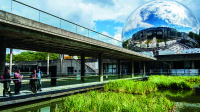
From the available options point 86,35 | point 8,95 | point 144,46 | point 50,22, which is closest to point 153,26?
point 144,46

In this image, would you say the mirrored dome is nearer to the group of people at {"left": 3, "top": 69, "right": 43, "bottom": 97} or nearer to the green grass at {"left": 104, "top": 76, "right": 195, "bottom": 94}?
the green grass at {"left": 104, "top": 76, "right": 195, "bottom": 94}

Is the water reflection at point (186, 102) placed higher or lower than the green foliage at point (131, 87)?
lower

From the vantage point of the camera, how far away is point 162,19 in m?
52.9

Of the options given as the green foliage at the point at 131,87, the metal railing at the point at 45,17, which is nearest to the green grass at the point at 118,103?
the green foliage at the point at 131,87

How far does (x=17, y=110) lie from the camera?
9.14m

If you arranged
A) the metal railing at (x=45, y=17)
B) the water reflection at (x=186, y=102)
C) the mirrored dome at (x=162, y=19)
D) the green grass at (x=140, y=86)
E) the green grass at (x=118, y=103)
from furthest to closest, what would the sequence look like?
the mirrored dome at (x=162, y=19) < the green grass at (x=140, y=86) < the metal railing at (x=45, y=17) < the water reflection at (x=186, y=102) < the green grass at (x=118, y=103)

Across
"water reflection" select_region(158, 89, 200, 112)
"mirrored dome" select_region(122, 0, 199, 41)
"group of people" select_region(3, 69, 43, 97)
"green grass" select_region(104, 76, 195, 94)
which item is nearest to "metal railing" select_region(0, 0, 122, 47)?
"group of people" select_region(3, 69, 43, 97)

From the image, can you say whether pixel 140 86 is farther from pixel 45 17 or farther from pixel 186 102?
pixel 45 17

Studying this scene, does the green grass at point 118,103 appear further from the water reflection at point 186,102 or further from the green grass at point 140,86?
the water reflection at point 186,102

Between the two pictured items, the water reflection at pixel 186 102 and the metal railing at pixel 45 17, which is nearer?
the water reflection at pixel 186 102

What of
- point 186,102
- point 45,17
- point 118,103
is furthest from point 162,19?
point 118,103

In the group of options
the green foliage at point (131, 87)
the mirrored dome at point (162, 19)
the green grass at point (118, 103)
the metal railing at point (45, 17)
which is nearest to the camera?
the green grass at point (118, 103)

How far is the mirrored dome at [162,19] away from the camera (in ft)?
170

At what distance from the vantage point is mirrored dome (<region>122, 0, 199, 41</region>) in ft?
170
